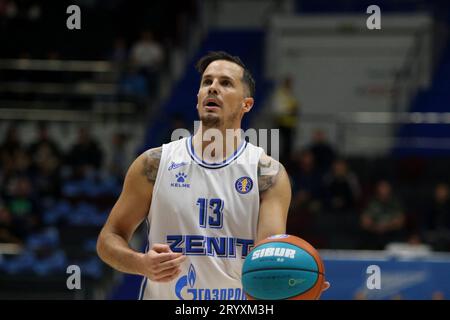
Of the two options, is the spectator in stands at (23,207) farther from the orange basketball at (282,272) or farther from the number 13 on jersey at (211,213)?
the orange basketball at (282,272)

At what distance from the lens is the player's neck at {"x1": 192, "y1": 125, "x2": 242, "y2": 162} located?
17.0ft

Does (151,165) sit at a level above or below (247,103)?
below

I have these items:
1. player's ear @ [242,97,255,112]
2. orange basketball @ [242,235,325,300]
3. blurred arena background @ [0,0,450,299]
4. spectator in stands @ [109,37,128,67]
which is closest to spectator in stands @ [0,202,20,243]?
blurred arena background @ [0,0,450,299]

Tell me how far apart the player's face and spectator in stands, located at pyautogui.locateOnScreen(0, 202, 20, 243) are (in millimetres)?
8162

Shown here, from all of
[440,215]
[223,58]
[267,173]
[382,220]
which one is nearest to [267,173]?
[267,173]

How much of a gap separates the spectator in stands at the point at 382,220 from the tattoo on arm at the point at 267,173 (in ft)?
21.8

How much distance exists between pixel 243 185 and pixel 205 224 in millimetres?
312

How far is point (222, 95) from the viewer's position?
514 centimetres

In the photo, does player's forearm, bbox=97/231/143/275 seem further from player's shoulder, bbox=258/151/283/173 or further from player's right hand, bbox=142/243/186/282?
player's shoulder, bbox=258/151/283/173

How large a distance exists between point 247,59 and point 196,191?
12518mm

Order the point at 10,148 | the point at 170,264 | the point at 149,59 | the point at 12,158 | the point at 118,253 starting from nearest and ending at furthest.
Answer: the point at 170,264 < the point at 118,253 < the point at 12,158 < the point at 10,148 < the point at 149,59

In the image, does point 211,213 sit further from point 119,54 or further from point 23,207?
point 119,54

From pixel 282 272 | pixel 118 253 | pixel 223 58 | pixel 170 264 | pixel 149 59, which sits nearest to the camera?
pixel 282 272
